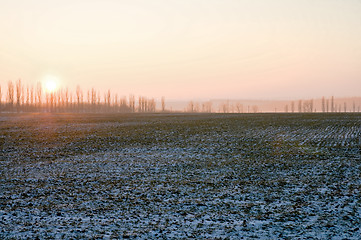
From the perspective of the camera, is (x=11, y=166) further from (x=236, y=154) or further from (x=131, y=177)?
(x=236, y=154)

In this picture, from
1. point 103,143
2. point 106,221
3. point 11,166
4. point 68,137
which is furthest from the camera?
point 68,137

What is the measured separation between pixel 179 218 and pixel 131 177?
6957 mm

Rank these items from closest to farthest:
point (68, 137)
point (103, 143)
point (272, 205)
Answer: point (272, 205)
point (103, 143)
point (68, 137)

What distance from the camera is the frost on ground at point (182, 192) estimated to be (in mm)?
10094

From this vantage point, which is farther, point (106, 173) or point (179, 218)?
point (106, 173)

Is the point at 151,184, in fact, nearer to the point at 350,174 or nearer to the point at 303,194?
the point at 303,194

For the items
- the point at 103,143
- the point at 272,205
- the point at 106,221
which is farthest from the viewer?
the point at 103,143

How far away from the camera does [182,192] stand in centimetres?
1442

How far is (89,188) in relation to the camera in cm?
1517

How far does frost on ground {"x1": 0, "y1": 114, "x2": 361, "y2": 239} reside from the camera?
33.1 feet

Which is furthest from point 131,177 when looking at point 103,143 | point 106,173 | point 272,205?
point 103,143

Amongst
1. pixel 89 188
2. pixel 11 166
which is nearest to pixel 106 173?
pixel 89 188

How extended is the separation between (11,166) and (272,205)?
1633 cm

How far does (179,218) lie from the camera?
11.1 m
